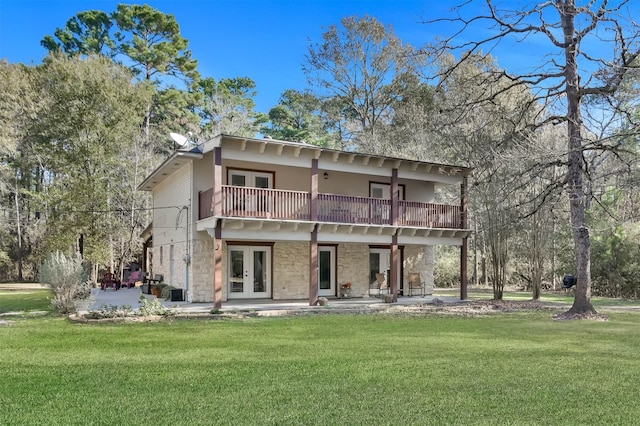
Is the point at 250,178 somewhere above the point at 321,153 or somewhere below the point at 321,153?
below

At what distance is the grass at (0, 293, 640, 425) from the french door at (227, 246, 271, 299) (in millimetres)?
6539

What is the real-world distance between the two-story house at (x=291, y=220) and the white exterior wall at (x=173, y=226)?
8cm

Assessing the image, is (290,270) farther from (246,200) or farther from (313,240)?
(246,200)

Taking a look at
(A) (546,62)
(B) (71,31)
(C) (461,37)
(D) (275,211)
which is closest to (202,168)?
(D) (275,211)

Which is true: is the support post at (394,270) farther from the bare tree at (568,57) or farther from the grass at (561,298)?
the bare tree at (568,57)

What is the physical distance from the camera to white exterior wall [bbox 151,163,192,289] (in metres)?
17.6

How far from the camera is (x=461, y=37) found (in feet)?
48.3

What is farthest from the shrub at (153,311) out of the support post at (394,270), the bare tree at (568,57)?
the bare tree at (568,57)

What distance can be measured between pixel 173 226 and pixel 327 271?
251 inches

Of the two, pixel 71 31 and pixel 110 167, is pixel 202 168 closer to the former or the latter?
pixel 110 167

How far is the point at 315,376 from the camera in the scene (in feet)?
20.3

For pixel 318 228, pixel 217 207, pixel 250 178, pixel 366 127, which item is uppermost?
pixel 366 127

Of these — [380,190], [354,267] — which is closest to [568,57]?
[380,190]

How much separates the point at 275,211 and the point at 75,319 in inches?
258
